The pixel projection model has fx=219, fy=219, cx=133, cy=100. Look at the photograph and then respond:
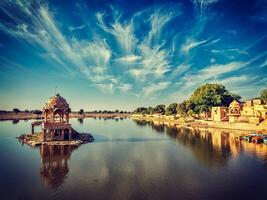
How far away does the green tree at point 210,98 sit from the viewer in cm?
10100

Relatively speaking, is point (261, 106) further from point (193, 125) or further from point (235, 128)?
point (193, 125)

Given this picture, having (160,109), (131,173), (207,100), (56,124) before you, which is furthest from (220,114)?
(160,109)

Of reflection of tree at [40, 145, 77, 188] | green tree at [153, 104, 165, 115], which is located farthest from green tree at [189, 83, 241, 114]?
reflection of tree at [40, 145, 77, 188]

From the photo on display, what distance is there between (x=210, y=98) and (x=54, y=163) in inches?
3373

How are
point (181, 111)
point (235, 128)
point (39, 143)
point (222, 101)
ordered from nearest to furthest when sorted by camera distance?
point (39, 143), point (235, 128), point (222, 101), point (181, 111)

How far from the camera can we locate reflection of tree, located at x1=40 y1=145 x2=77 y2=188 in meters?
24.4

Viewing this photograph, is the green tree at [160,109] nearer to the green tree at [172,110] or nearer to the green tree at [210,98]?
the green tree at [172,110]

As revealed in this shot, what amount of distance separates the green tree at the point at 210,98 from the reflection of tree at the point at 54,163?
74.4 meters

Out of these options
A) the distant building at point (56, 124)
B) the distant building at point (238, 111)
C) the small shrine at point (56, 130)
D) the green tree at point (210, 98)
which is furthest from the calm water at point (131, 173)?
the green tree at point (210, 98)

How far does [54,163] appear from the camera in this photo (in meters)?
31.5

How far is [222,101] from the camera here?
10475cm

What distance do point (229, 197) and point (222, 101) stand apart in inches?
3614

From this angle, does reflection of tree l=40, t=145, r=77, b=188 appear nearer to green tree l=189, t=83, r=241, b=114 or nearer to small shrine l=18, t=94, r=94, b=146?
small shrine l=18, t=94, r=94, b=146

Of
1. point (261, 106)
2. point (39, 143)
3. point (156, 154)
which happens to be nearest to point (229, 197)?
point (156, 154)
